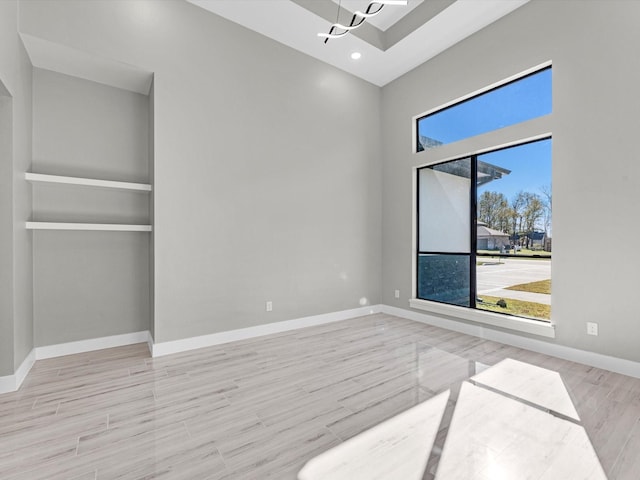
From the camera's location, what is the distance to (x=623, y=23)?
2.75 metres

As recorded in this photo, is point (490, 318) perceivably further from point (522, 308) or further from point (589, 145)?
point (589, 145)

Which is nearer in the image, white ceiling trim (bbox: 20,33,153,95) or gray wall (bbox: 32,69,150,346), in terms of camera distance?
white ceiling trim (bbox: 20,33,153,95)

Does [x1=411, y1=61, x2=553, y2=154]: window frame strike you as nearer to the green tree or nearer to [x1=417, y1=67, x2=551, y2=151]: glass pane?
[x1=417, y1=67, x2=551, y2=151]: glass pane

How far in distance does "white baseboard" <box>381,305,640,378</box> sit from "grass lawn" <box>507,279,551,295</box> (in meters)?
0.53

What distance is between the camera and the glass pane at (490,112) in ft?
11.1

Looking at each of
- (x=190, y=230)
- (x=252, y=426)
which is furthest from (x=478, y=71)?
(x=252, y=426)

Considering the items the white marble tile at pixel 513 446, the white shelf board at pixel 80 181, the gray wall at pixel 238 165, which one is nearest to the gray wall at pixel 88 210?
the white shelf board at pixel 80 181

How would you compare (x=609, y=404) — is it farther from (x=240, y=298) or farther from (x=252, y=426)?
(x=240, y=298)

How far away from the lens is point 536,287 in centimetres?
345

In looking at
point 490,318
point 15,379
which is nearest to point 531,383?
point 490,318

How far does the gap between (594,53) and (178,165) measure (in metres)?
4.26

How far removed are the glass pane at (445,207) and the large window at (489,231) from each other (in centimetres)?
1

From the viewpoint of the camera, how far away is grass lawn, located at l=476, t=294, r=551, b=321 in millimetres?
3373

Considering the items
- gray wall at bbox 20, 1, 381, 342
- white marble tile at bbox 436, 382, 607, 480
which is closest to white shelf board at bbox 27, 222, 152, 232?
gray wall at bbox 20, 1, 381, 342
